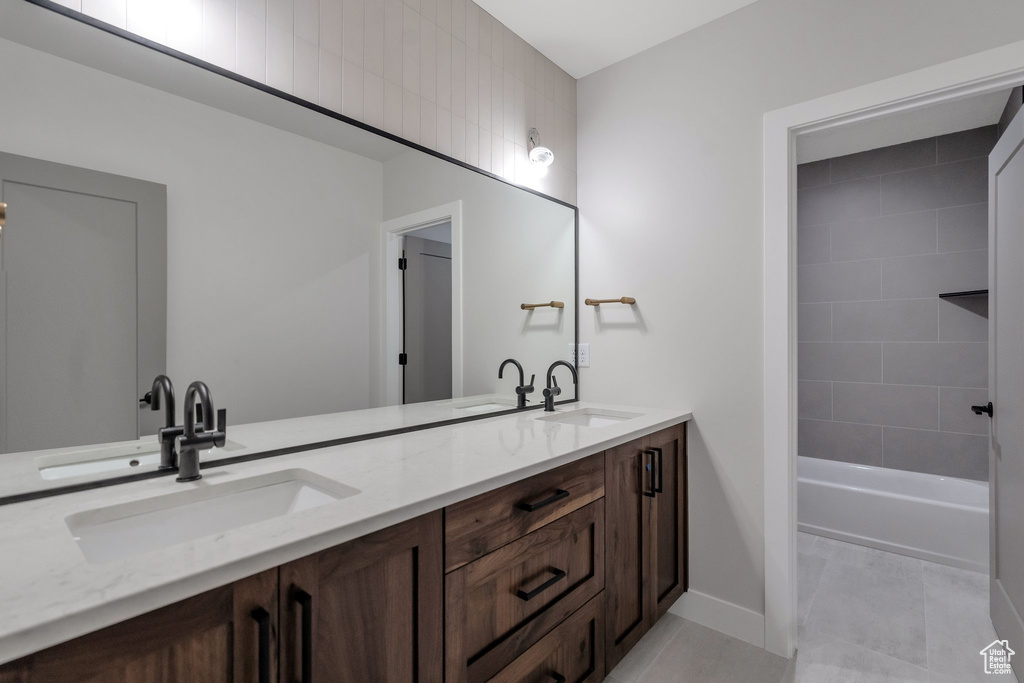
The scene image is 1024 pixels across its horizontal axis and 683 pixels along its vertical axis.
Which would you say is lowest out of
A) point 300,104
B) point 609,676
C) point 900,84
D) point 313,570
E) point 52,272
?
point 609,676

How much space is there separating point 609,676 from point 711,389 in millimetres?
1178

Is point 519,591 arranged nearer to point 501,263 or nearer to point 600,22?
point 501,263

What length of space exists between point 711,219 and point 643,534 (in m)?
1.34

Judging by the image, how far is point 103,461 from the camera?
1.13m

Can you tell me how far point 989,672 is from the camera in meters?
1.73

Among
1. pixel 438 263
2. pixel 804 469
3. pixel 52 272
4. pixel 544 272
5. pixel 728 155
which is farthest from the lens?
pixel 804 469

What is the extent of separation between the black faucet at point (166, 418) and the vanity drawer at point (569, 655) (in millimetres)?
953

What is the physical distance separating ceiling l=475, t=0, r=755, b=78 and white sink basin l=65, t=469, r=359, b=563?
1.99m

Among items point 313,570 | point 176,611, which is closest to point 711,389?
point 313,570

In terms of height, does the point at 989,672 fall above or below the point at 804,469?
below

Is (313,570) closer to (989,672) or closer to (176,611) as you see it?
(176,611)

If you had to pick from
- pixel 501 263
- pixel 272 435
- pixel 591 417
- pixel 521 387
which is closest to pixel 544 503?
pixel 272 435

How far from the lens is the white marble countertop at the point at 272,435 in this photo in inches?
39.8

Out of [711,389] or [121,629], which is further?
[711,389]
